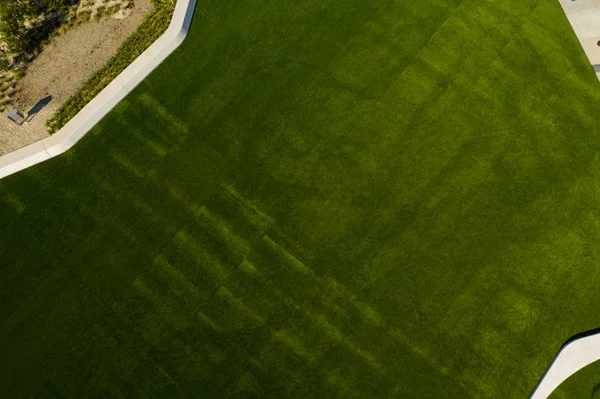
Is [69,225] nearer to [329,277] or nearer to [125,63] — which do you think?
[125,63]

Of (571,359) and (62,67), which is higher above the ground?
(571,359)

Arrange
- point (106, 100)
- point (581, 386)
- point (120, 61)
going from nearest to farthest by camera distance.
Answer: point (581, 386) < point (106, 100) < point (120, 61)

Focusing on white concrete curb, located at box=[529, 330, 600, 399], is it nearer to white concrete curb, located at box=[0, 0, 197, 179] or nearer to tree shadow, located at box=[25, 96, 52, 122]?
white concrete curb, located at box=[0, 0, 197, 179]

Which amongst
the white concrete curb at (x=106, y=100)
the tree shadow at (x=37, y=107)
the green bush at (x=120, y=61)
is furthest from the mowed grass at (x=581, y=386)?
the tree shadow at (x=37, y=107)

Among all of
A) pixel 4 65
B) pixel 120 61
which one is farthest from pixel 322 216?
pixel 4 65

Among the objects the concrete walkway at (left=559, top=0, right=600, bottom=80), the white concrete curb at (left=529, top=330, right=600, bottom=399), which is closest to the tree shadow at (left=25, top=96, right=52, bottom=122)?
the white concrete curb at (left=529, top=330, right=600, bottom=399)

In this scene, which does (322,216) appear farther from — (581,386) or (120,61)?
(581,386)
